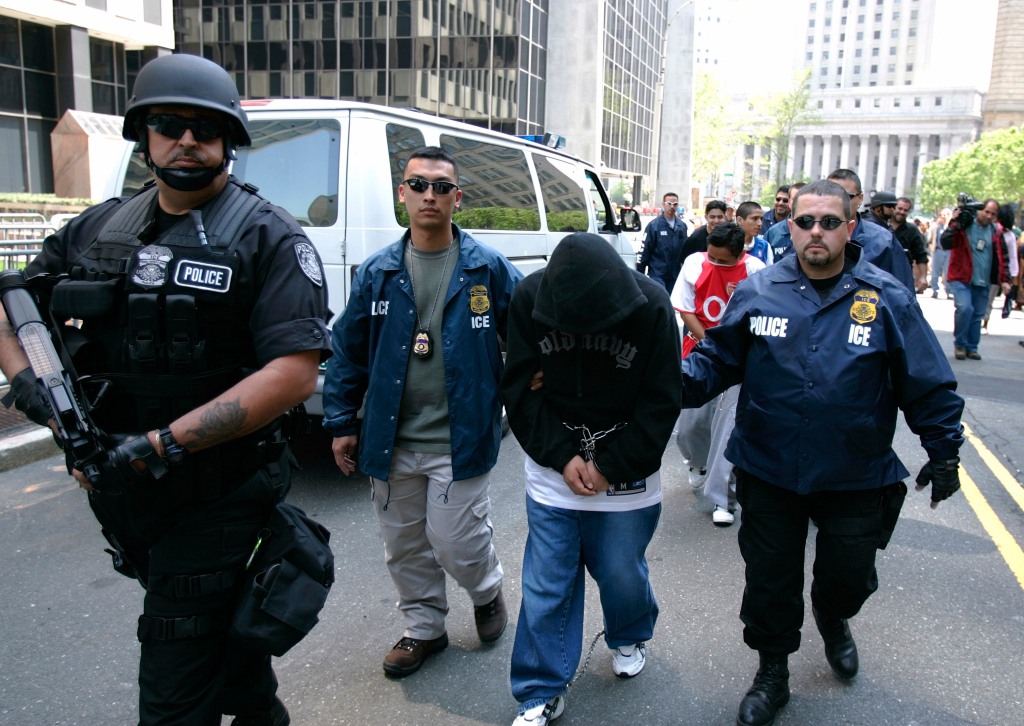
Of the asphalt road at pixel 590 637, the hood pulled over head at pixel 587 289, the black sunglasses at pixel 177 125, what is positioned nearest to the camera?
the black sunglasses at pixel 177 125

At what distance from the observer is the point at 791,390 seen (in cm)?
304

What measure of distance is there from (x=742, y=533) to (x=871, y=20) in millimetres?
171827

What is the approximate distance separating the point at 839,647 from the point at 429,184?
241 centimetres

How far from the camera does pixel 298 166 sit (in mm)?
5266

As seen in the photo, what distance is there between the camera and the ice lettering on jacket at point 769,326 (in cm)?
307

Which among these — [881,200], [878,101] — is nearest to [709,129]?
[881,200]

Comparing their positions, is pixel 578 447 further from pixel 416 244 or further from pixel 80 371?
pixel 80 371

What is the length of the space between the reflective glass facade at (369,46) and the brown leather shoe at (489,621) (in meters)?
34.9

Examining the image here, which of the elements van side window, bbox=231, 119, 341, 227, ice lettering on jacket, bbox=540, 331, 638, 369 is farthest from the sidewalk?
ice lettering on jacket, bbox=540, 331, 638, 369

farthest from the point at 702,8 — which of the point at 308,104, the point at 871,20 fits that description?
the point at 308,104

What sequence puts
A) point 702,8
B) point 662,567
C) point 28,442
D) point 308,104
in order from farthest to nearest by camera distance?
point 702,8, point 28,442, point 308,104, point 662,567

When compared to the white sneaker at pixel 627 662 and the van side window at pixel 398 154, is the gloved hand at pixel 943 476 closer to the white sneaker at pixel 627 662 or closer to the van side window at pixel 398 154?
the white sneaker at pixel 627 662

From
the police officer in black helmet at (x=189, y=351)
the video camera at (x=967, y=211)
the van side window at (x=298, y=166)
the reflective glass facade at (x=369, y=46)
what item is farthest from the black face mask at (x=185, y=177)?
the reflective glass facade at (x=369, y=46)

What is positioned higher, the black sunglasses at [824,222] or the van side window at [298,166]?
the van side window at [298,166]
